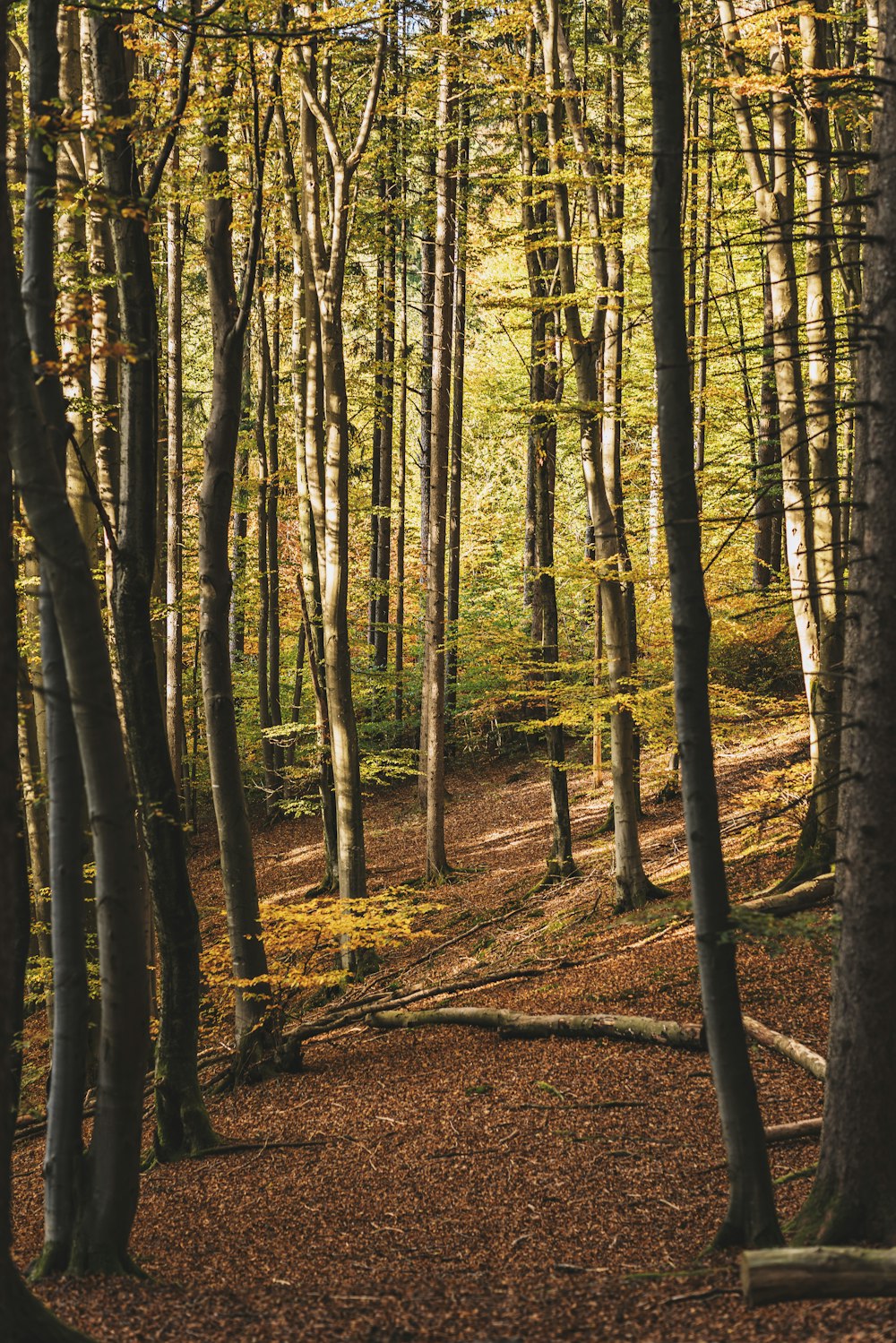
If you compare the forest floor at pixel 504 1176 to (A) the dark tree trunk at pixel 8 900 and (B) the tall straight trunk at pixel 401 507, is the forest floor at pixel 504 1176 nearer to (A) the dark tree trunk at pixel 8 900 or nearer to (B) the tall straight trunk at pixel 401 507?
(A) the dark tree trunk at pixel 8 900

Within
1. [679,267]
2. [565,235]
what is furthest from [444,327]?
[679,267]

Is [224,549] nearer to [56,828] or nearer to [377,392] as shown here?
[56,828]

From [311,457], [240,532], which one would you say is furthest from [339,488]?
[240,532]

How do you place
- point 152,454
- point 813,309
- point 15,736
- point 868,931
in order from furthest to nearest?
point 813,309, point 152,454, point 868,931, point 15,736

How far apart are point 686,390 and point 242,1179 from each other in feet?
18.3

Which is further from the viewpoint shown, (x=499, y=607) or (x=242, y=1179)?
(x=499, y=607)

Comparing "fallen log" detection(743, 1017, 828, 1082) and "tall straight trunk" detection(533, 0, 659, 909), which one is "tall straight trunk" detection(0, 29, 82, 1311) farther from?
"tall straight trunk" detection(533, 0, 659, 909)

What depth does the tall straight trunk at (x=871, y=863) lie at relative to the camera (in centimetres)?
431

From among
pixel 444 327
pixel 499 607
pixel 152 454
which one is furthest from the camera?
pixel 499 607

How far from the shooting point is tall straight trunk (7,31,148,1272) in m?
4.50

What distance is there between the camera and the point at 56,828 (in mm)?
4848

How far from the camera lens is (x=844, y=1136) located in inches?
171

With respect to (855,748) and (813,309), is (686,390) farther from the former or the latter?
(813,309)

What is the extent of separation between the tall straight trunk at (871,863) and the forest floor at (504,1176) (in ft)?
0.81
